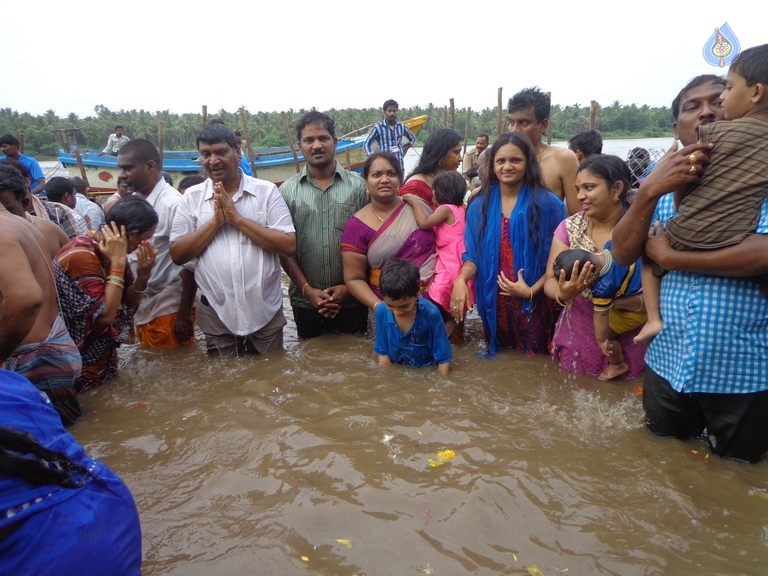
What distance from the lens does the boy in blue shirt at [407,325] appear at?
3385 mm

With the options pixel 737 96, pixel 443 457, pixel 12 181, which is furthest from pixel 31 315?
pixel 737 96

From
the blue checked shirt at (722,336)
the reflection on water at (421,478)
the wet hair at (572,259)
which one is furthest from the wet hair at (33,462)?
the wet hair at (572,259)

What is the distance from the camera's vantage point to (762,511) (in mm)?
2119

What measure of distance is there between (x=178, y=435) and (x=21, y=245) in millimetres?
1344

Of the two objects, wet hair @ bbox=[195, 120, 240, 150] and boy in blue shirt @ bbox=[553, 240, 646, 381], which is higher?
wet hair @ bbox=[195, 120, 240, 150]

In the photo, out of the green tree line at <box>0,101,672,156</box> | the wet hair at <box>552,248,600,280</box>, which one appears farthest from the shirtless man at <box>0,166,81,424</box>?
the green tree line at <box>0,101,672,156</box>

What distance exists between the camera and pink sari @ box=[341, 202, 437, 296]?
3.93 metres

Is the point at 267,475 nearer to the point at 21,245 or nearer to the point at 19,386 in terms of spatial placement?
the point at 19,386

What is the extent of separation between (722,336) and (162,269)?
388cm

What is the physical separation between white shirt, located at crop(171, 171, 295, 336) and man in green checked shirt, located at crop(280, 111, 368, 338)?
251 mm

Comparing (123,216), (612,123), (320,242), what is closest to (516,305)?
(320,242)

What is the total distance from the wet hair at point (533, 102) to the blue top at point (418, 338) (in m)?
1.82

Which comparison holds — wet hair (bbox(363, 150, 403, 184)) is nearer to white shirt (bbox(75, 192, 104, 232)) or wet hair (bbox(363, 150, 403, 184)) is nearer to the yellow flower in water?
the yellow flower in water

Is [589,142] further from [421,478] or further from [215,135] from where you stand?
[421,478]
